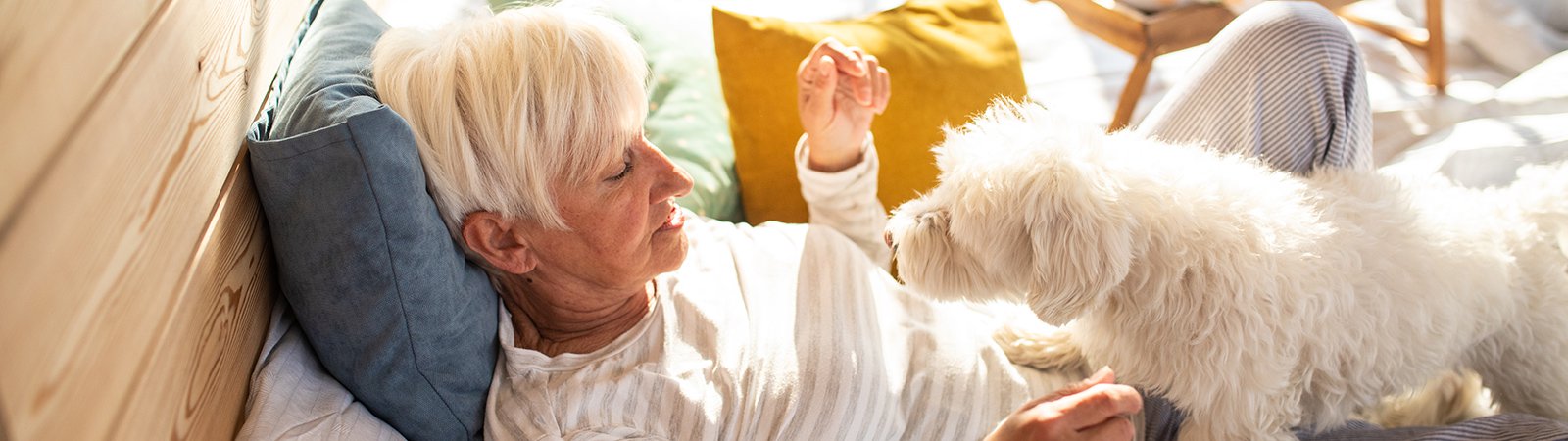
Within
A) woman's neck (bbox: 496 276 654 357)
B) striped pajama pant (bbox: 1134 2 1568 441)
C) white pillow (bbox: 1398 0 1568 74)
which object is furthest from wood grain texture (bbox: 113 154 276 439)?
white pillow (bbox: 1398 0 1568 74)

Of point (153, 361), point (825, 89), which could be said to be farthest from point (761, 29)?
point (153, 361)

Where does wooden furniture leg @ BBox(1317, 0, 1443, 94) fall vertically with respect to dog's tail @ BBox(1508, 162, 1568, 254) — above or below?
below

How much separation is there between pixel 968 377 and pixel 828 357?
22cm

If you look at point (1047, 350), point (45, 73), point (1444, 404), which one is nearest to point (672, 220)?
point (1047, 350)

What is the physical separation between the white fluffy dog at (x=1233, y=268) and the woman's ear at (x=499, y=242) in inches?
19.1

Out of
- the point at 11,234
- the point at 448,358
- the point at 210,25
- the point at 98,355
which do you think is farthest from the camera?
the point at 448,358

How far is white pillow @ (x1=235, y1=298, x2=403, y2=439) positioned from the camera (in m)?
1.09

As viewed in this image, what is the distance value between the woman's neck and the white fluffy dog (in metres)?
0.39

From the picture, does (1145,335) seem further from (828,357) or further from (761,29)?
(761,29)

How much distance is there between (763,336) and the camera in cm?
142

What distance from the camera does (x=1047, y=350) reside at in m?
1.57

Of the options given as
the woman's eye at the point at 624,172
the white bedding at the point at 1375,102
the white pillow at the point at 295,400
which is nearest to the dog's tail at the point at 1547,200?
the white bedding at the point at 1375,102

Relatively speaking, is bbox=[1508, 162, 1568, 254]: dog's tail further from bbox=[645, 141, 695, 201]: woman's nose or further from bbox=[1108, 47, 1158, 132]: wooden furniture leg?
bbox=[645, 141, 695, 201]: woman's nose

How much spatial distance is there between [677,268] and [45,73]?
79cm
